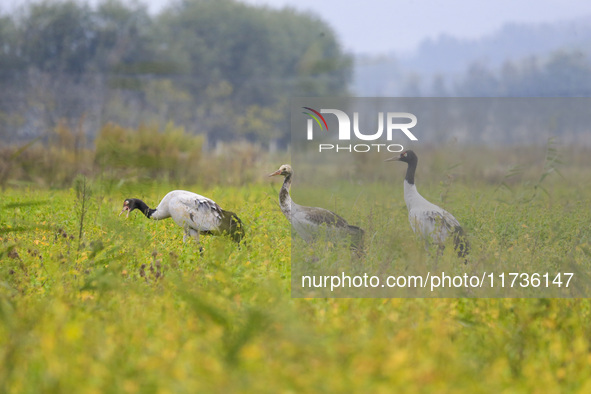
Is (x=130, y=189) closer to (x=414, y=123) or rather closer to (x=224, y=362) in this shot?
(x=414, y=123)

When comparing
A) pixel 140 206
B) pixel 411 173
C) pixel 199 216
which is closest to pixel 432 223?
pixel 411 173

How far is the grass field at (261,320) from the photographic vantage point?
3.05 meters

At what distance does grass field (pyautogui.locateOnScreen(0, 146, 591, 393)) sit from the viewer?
3.05 m

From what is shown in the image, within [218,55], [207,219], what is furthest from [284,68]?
[207,219]

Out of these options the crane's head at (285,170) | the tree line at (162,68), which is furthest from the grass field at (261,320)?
the tree line at (162,68)

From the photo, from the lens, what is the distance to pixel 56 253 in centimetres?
638

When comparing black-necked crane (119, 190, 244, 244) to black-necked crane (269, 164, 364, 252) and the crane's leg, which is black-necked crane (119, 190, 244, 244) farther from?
black-necked crane (269, 164, 364, 252)

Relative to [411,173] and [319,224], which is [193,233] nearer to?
[319,224]

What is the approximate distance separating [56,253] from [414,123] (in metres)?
3.40

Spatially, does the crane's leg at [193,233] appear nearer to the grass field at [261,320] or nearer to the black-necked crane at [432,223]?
the grass field at [261,320]

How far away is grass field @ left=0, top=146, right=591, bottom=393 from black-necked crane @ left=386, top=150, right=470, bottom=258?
0.72 ft

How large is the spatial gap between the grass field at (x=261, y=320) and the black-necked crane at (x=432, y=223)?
0.72 ft

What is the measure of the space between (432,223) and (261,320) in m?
3.64

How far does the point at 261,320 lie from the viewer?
137 inches
